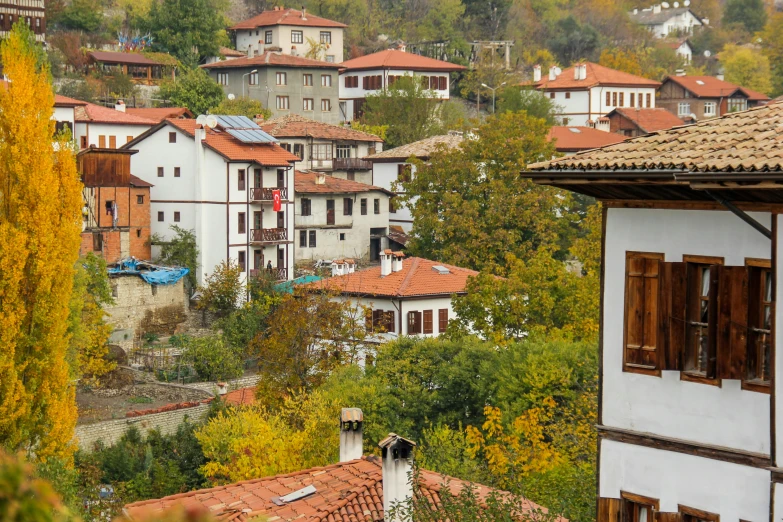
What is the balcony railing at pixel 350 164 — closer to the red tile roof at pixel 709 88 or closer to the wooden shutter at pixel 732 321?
the red tile roof at pixel 709 88

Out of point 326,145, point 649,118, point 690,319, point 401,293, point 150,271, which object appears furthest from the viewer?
point 649,118

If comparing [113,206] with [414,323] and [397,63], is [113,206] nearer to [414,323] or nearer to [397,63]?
[414,323]

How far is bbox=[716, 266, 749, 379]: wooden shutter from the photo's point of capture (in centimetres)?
863

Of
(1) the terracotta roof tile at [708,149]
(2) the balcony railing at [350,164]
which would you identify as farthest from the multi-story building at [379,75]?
(1) the terracotta roof tile at [708,149]

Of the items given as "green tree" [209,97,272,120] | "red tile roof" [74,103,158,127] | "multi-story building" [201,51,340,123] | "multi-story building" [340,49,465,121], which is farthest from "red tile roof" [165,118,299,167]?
"multi-story building" [340,49,465,121]

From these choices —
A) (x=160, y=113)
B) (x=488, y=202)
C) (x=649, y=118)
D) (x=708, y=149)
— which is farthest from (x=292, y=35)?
(x=708, y=149)

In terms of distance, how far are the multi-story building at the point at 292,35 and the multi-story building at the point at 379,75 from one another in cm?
375

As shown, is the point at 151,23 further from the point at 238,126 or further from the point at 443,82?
the point at 238,126

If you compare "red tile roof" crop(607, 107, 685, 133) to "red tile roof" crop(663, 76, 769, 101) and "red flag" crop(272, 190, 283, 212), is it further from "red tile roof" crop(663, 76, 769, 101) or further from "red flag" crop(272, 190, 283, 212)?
"red flag" crop(272, 190, 283, 212)

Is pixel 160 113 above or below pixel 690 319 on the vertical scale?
above

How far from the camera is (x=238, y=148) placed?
46.3m

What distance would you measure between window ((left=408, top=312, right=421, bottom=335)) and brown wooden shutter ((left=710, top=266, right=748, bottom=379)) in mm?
28207

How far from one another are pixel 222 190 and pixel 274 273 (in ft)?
11.7

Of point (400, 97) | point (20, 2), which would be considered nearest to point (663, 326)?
point (400, 97)
